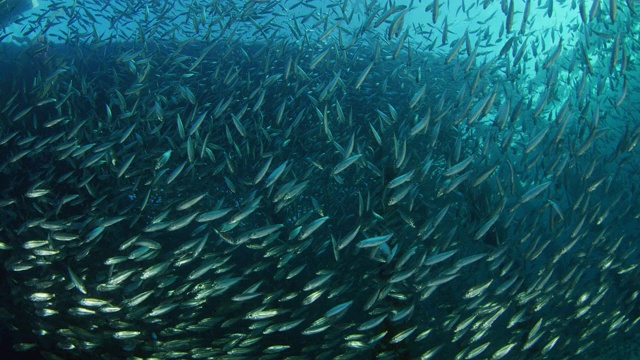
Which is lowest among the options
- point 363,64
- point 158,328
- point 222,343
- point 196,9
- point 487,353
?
point 487,353

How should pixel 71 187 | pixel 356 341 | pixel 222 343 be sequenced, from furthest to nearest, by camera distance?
pixel 71 187 < pixel 222 343 < pixel 356 341

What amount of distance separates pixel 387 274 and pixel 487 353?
354 centimetres

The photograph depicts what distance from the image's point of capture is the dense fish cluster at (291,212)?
236 inches

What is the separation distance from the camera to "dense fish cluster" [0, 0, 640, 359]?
5996 millimetres

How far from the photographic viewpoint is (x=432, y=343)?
28.6 feet

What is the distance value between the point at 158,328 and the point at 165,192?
2.71 m

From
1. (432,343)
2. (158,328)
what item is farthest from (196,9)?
(432,343)

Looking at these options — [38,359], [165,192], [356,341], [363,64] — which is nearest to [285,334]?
[356,341]

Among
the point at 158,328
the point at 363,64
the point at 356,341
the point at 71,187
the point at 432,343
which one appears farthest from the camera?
the point at 363,64

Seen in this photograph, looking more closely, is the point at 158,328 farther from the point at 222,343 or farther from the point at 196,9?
the point at 196,9

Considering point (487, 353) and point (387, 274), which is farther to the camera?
point (487, 353)

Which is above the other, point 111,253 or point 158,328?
point 111,253

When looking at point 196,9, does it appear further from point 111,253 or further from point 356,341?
point 356,341

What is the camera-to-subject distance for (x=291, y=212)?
8.23m
